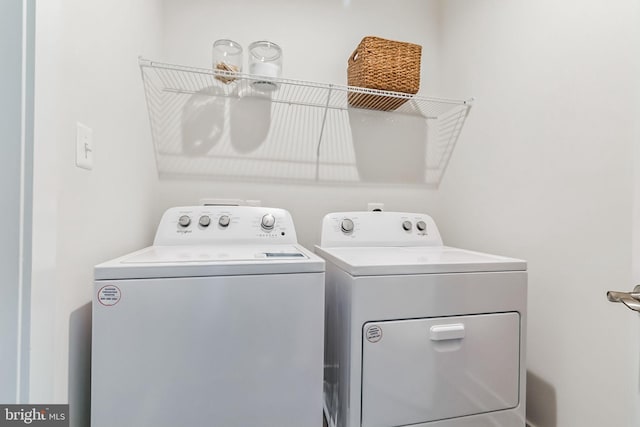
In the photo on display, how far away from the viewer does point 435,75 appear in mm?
1934

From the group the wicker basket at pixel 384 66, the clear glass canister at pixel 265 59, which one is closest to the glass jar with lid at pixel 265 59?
the clear glass canister at pixel 265 59

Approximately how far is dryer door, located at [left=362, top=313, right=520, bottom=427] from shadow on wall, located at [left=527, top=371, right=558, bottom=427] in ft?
0.80

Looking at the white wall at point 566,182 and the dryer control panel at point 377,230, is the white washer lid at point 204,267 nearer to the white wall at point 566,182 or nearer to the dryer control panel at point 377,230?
the dryer control panel at point 377,230

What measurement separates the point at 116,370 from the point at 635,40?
174 cm

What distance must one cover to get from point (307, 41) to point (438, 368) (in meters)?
1.74

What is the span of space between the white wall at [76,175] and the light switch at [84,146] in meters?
→ 0.02

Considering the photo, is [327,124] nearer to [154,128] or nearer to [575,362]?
[154,128]

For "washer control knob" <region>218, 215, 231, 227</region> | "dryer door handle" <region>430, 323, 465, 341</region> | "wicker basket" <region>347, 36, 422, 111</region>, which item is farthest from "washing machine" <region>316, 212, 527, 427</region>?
"wicker basket" <region>347, 36, 422, 111</region>

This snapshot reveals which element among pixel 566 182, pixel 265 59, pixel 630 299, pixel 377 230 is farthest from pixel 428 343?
pixel 265 59

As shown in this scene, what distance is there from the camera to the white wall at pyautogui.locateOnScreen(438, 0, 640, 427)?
3.08 ft

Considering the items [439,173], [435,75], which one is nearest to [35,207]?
[439,173]

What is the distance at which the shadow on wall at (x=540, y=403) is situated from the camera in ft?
3.77

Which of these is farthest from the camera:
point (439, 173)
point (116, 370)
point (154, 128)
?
point (439, 173)

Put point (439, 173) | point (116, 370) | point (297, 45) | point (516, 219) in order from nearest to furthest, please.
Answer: point (116, 370)
point (516, 219)
point (297, 45)
point (439, 173)
